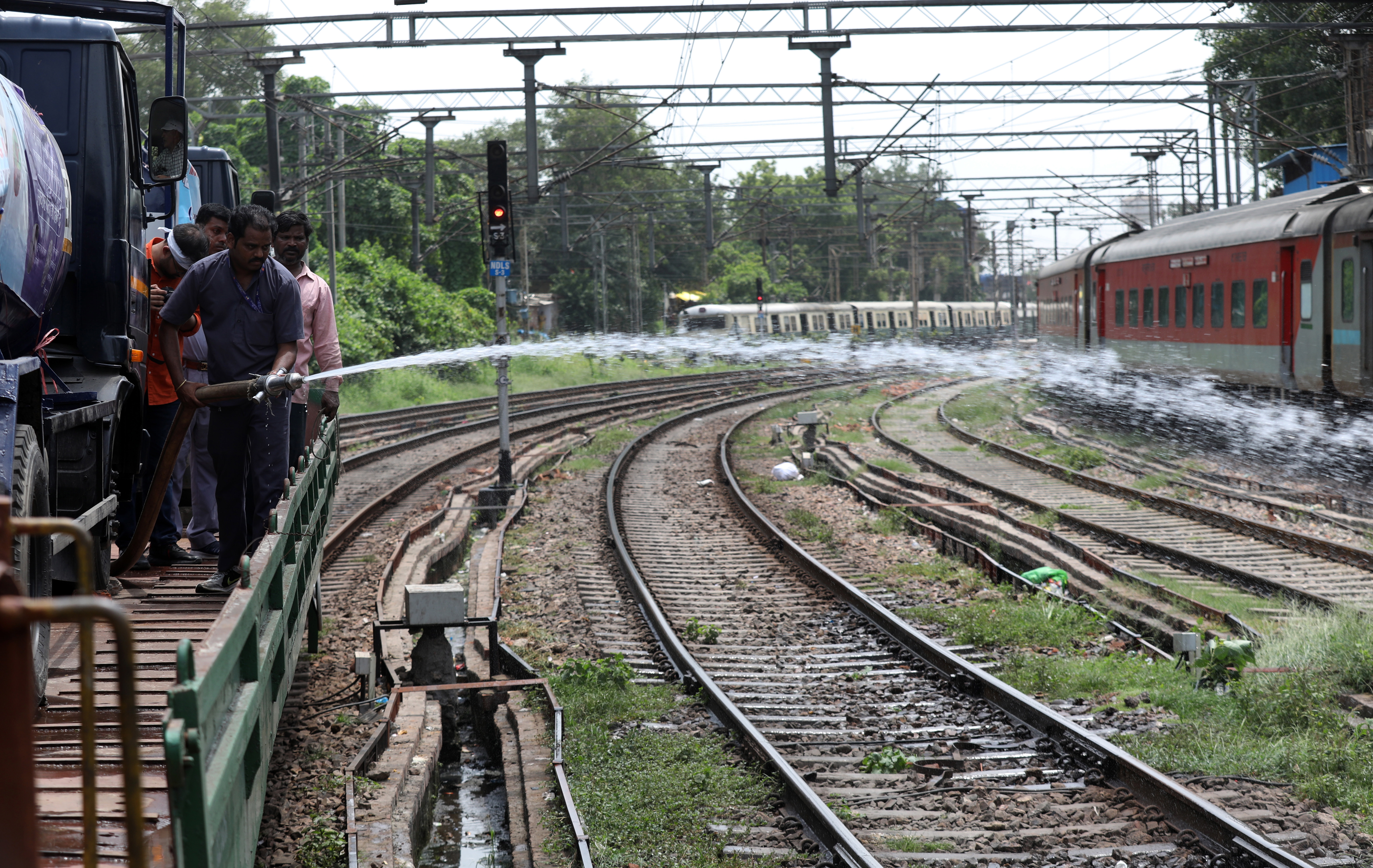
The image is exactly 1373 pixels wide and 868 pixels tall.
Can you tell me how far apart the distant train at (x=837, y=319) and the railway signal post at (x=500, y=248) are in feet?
116

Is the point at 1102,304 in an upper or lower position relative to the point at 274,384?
upper

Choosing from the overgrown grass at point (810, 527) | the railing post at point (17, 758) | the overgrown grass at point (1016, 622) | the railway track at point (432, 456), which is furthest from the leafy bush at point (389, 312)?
the railing post at point (17, 758)

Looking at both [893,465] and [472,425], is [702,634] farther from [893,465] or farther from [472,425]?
[472,425]

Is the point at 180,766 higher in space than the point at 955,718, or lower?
higher

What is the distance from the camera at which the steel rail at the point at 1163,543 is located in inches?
385

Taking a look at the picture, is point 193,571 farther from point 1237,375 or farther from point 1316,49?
point 1316,49

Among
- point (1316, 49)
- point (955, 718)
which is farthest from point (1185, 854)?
point (1316, 49)

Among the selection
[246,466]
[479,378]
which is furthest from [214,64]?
[246,466]

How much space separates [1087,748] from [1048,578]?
4262 mm

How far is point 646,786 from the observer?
6.36 metres

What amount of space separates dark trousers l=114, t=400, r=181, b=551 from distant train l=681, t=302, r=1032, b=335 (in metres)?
44.5

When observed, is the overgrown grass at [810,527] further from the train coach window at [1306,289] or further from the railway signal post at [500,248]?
the train coach window at [1306,289]

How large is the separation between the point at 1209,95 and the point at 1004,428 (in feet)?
32.3

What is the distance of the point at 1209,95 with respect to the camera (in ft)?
88.9
